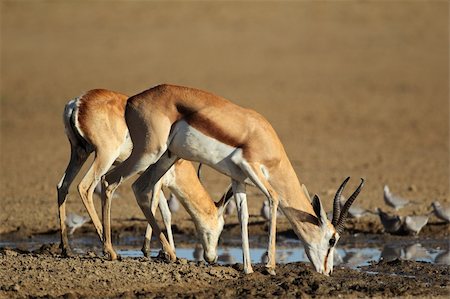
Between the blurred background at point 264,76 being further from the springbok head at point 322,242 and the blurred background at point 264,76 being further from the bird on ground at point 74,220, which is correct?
the springbok head at point 322,242

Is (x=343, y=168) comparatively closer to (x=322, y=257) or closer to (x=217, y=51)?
(x=322, y=257)

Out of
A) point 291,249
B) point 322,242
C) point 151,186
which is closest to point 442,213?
point 291,249

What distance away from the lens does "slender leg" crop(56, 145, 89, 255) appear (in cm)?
1061

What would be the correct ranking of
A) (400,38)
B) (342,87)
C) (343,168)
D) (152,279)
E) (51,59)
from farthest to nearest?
(400,38)
(51,59)
(342,87)
(343,168)
(152,279)

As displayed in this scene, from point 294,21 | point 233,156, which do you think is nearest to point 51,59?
point 294,21

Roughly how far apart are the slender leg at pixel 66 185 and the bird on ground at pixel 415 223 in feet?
13.2

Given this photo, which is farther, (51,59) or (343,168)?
→ (51,59)

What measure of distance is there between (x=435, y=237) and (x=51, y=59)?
18.5 m

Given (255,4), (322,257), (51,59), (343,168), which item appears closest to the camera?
(322,257)

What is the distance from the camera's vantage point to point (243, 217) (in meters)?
10.0

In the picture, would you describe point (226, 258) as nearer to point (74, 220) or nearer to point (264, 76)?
point (74, 220)

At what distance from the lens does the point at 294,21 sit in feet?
108

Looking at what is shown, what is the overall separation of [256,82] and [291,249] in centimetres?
1528

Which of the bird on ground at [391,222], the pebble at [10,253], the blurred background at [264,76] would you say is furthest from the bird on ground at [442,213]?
the pebble at [10,253]
